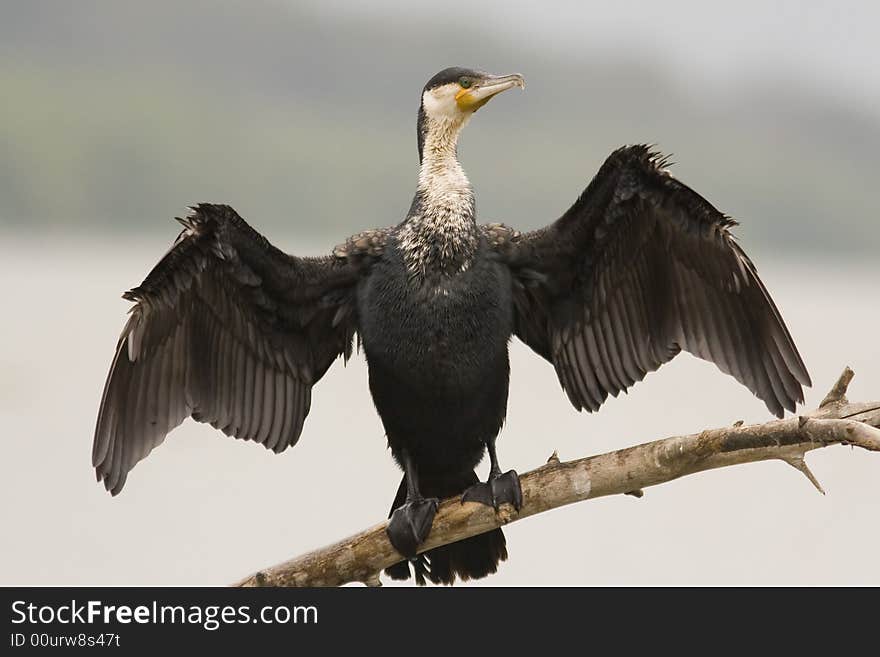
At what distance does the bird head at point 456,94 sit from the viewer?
172 inches

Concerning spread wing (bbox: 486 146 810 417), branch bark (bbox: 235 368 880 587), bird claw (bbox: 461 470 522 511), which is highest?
spread wing (bbox: 486 146 810 417)

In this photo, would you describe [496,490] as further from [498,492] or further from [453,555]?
[453,555]

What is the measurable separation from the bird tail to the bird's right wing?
2.06 ft

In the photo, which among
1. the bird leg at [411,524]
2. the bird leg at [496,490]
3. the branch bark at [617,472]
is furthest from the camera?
the bird leg at [411,524]

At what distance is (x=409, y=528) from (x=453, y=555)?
14.2 inches

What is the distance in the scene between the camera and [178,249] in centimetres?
415

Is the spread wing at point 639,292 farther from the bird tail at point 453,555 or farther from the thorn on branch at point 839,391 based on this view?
the bird tail at point 453,555

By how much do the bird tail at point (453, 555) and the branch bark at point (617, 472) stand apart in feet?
0.47

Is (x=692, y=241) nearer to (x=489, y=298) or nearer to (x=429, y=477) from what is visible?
(x=489, y=298)

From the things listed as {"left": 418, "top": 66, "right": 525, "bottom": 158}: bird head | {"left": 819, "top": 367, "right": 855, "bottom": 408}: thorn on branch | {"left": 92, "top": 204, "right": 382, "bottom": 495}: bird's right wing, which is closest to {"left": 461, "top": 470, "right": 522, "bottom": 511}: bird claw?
{"left": 92, "top": 204, "right": 382, "bottom": 495}: bird's right wing

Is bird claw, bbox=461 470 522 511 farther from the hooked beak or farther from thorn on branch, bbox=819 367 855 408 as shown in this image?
the hooked beak

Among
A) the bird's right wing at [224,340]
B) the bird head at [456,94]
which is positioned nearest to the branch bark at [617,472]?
the bird's right wing at [224,340]

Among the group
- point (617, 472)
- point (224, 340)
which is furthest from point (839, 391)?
point (224, 340)

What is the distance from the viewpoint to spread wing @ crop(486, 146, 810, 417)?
4.07 metres
